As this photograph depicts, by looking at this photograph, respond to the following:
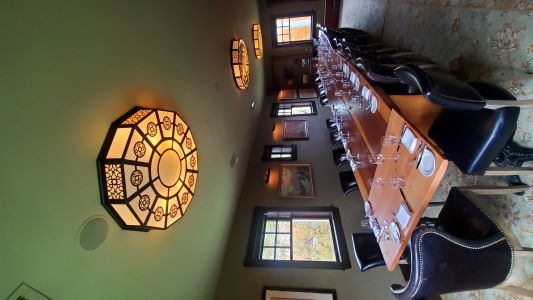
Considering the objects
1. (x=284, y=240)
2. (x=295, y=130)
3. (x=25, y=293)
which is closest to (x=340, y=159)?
(x=284, y=240)

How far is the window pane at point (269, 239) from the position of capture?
2818mm

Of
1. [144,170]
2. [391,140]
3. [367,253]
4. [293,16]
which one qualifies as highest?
[293,16]

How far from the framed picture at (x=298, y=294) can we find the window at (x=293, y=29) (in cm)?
619

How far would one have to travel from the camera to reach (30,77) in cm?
74

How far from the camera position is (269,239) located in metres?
2.87

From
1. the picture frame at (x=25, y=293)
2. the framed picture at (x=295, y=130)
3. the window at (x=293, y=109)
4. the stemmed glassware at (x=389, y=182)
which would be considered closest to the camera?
the picture frame at (x=25, y=293)

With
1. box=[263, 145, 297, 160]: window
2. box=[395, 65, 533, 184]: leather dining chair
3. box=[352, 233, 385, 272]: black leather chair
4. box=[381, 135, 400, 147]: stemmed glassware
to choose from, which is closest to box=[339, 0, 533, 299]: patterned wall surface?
box=[395, 65, 533, 184]: leather dining chair

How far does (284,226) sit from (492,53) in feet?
8.59

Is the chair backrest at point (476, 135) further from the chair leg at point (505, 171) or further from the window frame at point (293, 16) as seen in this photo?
the window frame at point (293, 16)

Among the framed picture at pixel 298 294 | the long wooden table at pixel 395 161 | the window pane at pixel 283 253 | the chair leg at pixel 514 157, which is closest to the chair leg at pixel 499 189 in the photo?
the chair leg at pixel 514 157

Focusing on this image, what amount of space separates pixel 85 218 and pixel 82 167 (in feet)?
0.73

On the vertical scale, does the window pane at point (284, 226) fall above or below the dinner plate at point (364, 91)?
below

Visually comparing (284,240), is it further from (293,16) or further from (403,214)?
(293,16)

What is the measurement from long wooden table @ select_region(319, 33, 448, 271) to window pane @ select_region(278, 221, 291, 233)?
1.67 meters
